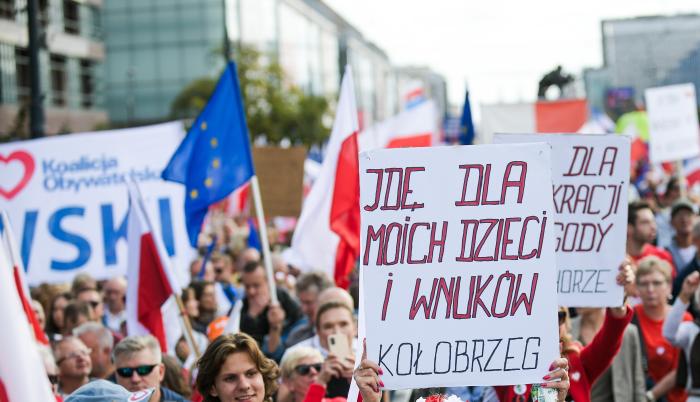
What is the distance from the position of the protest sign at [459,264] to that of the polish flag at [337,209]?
16.4ft

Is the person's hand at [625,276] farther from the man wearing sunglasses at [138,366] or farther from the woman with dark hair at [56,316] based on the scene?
the woman with dark hair at [56,316]

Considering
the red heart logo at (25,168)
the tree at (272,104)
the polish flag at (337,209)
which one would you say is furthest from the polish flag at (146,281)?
the tree at (272,104)

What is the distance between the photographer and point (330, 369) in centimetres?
609

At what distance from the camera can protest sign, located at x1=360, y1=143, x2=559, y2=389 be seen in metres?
4.41

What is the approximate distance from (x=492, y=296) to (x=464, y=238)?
239 millimetres

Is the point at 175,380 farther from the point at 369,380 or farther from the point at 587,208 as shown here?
the point at 369,380

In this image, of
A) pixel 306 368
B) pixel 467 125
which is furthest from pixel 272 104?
pixel 306 368

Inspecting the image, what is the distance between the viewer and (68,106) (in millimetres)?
48625

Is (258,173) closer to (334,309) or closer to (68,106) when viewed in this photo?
(334,309)

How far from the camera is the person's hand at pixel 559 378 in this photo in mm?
4359

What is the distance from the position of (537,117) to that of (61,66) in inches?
1411

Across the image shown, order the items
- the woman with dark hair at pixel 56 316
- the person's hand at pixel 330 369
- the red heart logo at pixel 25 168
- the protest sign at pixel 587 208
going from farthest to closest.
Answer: the red heart logo at pixel 25 168 → the woman with dark hair at pixel 56 316 → the person's hand at pixel 330 369 → the protest sign at pixel 587 208

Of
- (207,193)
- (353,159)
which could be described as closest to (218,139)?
(207,193)

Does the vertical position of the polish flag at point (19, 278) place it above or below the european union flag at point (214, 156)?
below
